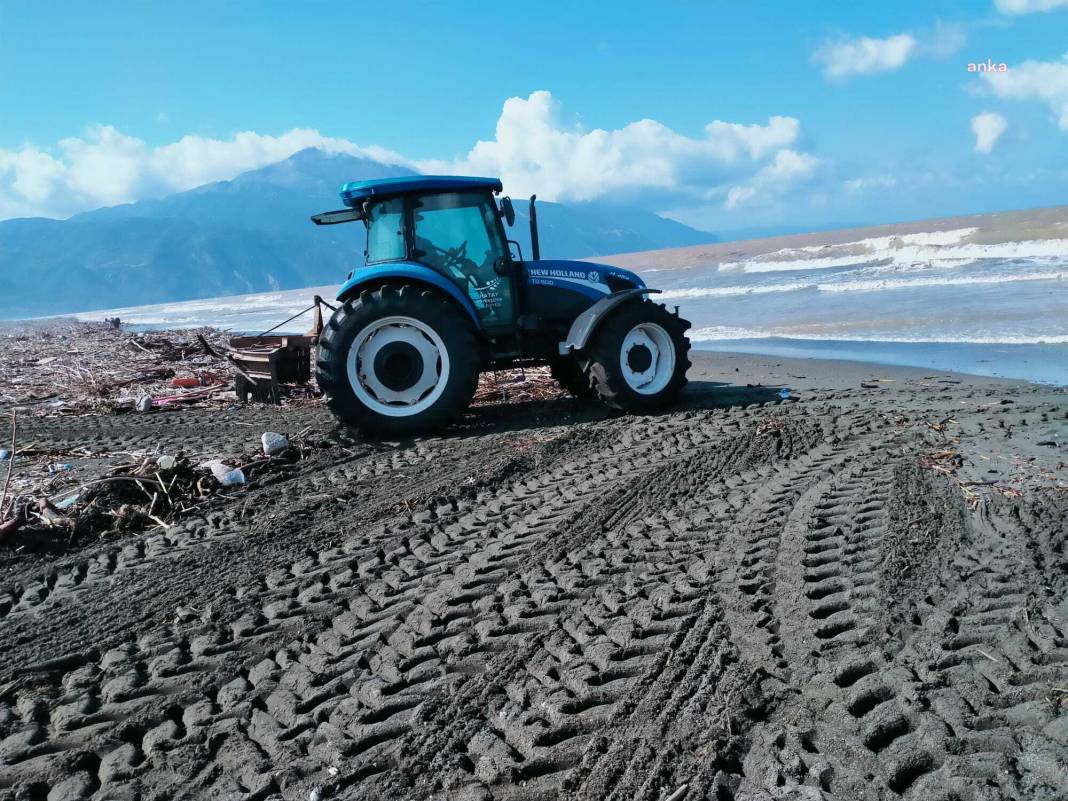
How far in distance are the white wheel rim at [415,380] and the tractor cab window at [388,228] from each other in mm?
729

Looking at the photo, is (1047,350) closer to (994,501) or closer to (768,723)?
(994,501)

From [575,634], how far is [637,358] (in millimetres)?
4482

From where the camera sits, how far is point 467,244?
6.81 m

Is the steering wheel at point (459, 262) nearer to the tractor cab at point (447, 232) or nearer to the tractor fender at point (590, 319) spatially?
the tractor cab at point (447, 232)

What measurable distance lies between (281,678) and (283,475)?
2780 mm

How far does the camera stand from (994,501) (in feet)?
12.6

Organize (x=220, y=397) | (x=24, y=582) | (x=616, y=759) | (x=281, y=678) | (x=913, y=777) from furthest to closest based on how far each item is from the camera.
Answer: (x=220, y=397)
(x=24, y=582)
(x=281, y=678)
(x=616, y=759)
(x=913, y=777)

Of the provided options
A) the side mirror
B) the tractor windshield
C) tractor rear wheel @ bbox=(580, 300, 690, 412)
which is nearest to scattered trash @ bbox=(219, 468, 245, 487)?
the tractor windshield

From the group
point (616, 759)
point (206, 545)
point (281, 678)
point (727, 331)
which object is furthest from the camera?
point (727, 331)

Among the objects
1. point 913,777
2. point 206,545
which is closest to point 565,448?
point 206,545

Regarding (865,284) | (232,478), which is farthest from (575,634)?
(865,284)

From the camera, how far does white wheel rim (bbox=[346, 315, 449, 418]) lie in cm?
634

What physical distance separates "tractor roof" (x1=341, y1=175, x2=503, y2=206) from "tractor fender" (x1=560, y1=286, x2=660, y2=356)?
1575mm

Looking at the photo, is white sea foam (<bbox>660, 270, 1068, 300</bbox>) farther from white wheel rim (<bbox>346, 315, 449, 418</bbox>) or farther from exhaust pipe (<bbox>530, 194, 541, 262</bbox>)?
white wheel rim (<bbox>346, 315, 449, 418</bbox>)
